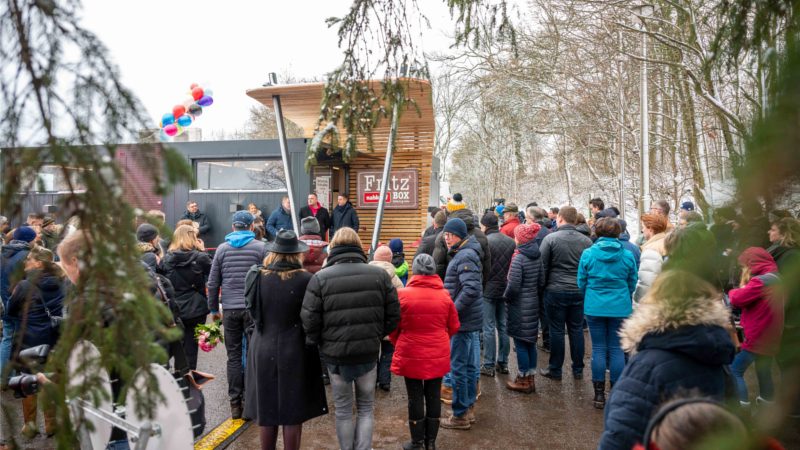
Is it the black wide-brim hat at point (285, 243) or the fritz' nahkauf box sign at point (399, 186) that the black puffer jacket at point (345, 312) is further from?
the fritz' nahkauf box sign at point (399, 186)

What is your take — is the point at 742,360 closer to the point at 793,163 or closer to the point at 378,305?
the point at 378,305

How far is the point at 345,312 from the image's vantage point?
3418 mm

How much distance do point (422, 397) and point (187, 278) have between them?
106 inches

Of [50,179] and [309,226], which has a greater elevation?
[50,179]

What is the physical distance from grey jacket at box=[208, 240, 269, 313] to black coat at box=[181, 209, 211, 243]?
623cm

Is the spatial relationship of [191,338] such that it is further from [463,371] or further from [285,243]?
[463,371]

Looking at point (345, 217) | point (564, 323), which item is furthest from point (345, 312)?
point (345, 217)

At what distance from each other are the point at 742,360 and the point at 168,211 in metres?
12.1

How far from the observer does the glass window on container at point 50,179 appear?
4.10 feet

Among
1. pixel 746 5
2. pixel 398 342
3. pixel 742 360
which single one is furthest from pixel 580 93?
pixel 746 5

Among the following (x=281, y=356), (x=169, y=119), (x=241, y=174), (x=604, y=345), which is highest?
(x=169, y=119)

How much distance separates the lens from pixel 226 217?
1123 cm

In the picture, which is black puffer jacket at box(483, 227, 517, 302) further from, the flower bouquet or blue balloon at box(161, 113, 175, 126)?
blue balloon at box(161, 113, 175, 126)

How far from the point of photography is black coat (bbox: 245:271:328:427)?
338cm
